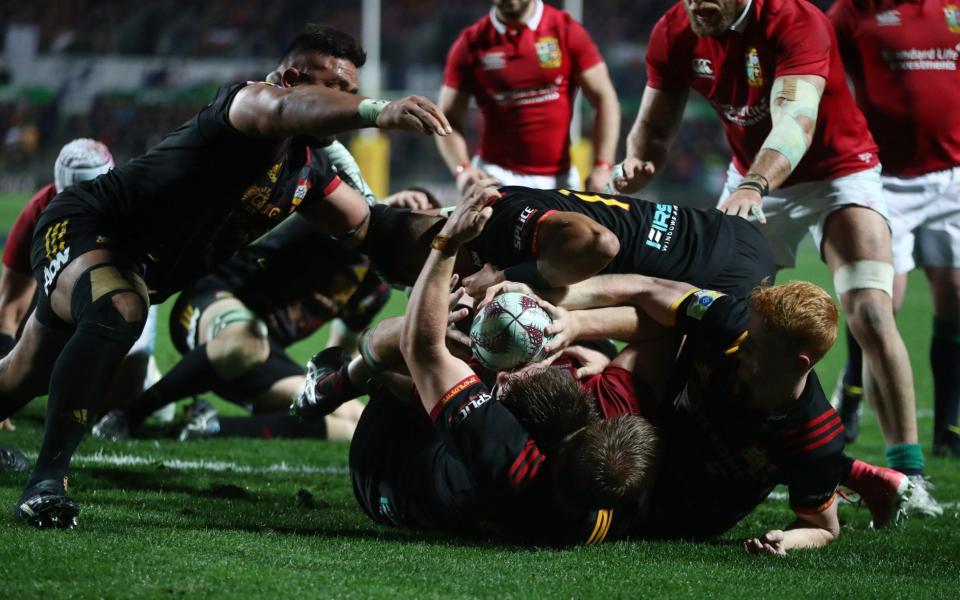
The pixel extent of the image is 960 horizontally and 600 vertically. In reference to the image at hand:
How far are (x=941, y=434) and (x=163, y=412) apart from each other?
4.33 m

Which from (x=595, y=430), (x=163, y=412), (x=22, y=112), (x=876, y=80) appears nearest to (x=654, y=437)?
(x=595, y=430)

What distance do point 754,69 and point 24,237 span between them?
11.9 ft

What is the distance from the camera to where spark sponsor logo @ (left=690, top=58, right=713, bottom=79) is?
5743mm

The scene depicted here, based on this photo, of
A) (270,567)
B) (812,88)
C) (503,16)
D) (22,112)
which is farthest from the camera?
(22,112)

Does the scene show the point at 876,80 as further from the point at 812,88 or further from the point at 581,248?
the point at 581,248

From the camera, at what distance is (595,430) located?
148 inches

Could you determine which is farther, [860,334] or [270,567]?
[860,334]

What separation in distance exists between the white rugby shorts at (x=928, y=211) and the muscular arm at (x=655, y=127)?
3.74 ft

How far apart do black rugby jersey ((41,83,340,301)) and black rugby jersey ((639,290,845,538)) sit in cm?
166

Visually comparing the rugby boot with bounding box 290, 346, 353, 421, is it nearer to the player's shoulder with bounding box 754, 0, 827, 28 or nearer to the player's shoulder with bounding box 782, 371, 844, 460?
the player's shoulder with bounding box 782, 371, 844, 460

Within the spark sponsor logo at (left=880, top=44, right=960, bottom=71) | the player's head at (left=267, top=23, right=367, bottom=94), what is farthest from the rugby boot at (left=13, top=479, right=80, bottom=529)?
the spark sponsor logo at (left=880, top=44, right=960, bottom=71)

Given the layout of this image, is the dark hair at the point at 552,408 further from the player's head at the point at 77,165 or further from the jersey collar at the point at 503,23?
the jersey collar at the point at 503,23

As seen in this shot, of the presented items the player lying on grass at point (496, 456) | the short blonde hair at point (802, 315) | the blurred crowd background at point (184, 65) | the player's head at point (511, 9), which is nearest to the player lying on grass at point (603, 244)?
the player lying on grass at point (496, 456)

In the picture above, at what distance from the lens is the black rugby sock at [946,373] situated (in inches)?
255
